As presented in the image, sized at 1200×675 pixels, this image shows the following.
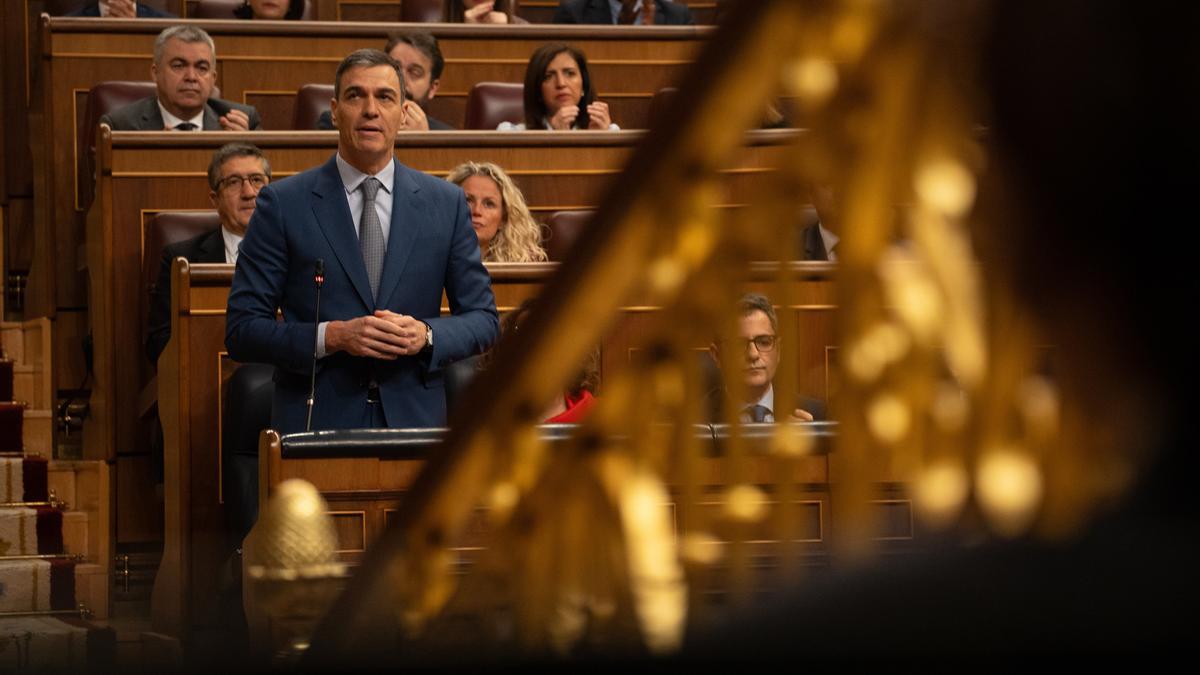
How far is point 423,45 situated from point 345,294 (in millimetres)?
1492

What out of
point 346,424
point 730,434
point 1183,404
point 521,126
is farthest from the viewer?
point 521,126

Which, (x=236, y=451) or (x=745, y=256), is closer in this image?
(x=745, y=256)

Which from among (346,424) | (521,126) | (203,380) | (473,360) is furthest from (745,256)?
(521,126)

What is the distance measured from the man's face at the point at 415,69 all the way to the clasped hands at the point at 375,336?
1.53 m

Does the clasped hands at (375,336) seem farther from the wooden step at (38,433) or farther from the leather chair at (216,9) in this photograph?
the leather chair at (216,9)

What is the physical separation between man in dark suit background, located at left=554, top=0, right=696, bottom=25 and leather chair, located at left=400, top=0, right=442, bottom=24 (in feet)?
1.21

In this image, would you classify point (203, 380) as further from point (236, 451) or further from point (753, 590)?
point (753, 590)

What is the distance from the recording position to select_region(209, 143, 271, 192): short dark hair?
2.90 meters

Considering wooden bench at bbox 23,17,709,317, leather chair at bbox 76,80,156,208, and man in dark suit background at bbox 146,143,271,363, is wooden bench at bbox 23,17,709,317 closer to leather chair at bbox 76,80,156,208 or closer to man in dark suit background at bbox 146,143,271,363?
leather chair at bbox 76,80,156,208

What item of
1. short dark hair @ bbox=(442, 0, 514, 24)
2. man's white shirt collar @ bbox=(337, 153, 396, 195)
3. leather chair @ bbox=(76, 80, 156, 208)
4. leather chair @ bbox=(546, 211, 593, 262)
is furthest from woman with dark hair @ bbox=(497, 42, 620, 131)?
man's white shirt collar @ bbox=(337, 153, 396, 195)

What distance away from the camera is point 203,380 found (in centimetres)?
267

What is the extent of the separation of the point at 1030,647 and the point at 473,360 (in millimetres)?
2070

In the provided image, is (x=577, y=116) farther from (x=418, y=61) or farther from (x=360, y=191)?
(x=360, y=191)

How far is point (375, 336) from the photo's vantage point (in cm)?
220
